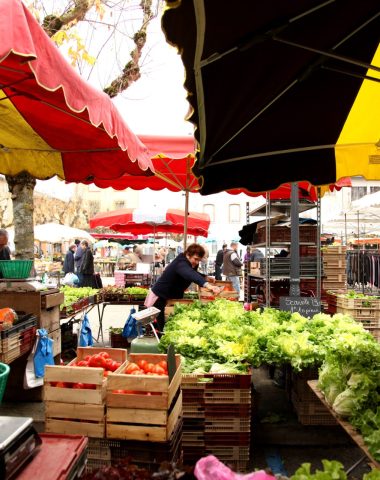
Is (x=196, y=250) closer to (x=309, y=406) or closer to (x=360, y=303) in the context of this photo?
(x=309, y=406)

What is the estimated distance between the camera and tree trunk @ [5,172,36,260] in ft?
21.4

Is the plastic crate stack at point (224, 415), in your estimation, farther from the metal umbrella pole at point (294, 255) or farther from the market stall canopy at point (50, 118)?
the metal umbrella pole at point (294, 255)

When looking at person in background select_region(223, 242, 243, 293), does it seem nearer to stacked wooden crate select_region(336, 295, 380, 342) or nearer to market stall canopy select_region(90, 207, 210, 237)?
market stall canopy select_region(90, 207, 210, 237)

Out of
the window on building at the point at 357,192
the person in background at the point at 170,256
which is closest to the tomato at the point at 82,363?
the person in background at the point at 170,256

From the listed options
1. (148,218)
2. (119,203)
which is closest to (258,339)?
(148,218)

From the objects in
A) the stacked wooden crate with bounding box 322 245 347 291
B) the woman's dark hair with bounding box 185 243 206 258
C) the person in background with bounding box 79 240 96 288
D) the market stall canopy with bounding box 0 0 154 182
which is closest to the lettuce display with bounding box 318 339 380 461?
the market stall canopy with bounding box 0 0 154 182

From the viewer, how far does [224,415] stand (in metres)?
3.76

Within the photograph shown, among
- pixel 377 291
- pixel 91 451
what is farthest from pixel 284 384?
pixel 377 291

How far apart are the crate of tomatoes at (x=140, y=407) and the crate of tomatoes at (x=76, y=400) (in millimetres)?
70

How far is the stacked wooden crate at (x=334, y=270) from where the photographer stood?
10258mm

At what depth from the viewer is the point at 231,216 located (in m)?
51.1

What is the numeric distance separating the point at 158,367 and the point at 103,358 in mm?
496

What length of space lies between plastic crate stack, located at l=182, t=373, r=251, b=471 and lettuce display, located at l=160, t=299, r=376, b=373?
148 mm

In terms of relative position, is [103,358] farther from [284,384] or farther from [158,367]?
[284,384]
